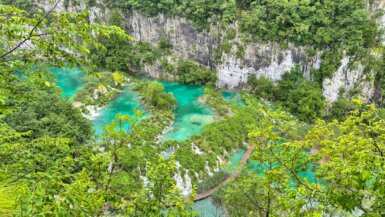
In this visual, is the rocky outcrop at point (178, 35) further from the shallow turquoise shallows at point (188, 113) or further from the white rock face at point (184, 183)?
the white rock face at point (184, 183)

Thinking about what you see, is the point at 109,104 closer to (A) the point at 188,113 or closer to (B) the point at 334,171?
(A) the point at 188,113

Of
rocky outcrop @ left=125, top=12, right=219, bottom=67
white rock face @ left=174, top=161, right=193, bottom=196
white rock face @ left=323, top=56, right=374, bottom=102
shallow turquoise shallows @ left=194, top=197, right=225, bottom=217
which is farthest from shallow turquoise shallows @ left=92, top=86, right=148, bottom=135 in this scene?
white rock face @ left=323, top=56, right=374, bottom=102

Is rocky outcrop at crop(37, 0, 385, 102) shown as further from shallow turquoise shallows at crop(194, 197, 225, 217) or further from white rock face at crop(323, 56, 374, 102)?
shallow turquoise shallows at crop(194, 197, 225, 217)

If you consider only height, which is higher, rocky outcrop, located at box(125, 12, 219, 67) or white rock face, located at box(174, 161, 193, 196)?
rocky outcrop, located at box(125, 12, 219, 67)

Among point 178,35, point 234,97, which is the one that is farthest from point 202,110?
point 178,35

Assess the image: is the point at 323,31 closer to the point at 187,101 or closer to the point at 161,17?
the point at 187,101

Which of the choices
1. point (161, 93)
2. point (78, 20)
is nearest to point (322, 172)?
point (78, 20)

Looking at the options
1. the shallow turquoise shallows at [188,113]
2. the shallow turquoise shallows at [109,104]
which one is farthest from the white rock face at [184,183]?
the shallow turquoise shallows at [109,104]
